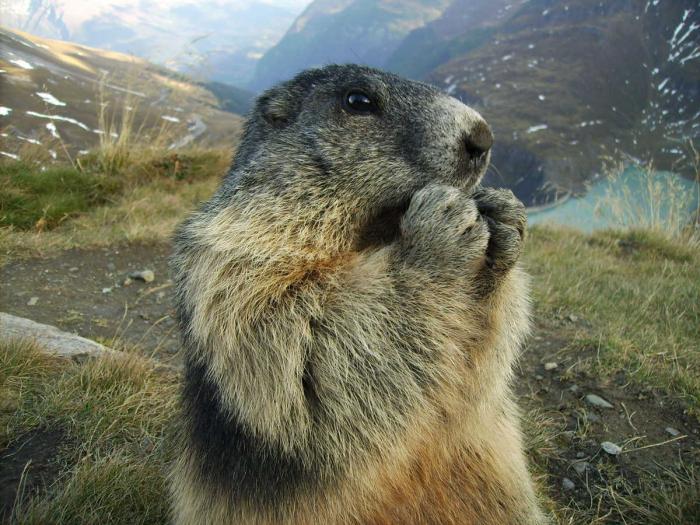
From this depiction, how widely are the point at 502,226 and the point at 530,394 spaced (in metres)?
2.53

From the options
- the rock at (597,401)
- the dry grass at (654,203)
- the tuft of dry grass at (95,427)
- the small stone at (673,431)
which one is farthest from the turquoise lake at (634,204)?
the tuft of dry grass at (95,427)

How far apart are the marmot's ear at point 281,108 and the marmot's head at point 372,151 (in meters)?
0.15

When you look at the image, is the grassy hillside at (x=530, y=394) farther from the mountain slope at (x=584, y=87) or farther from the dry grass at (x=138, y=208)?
the mountain slope at (x=584, y=87)

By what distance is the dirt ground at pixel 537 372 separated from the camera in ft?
9.79

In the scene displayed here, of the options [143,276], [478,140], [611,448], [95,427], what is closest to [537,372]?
[611,448]

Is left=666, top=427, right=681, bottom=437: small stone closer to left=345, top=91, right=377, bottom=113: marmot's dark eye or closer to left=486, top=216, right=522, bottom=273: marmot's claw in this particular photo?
left=486, top=216, right=522, bottom=273: marmot's claw

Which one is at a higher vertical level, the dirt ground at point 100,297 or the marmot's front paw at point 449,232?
the marmot's front paw at point 449,232

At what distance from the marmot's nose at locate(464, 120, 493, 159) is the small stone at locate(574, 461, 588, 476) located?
7.33 feet

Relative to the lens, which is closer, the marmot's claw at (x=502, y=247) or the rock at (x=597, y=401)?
the marmot's claw at (x=502, y=247)

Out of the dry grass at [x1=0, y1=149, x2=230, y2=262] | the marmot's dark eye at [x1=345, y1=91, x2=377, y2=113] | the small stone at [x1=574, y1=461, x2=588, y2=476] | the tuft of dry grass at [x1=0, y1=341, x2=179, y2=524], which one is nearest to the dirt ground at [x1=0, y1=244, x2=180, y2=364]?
the dry grass at [x1=0, y1=149, x2=230, y2=262]

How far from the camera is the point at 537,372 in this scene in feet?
13.4

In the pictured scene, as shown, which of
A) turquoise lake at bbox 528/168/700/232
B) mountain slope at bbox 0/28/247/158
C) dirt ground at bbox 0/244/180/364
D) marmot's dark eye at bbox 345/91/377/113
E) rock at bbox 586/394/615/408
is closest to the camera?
marmot's dark eye at bbox 345/91/377/113

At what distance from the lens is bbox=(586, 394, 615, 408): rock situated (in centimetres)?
350

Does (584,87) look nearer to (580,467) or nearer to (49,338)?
(580,467)
